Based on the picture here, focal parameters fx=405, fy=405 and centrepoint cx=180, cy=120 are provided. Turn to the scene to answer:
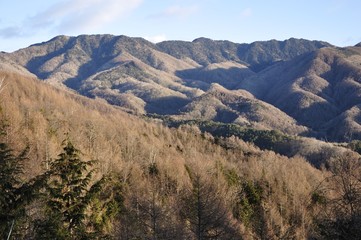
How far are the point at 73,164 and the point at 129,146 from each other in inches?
2922

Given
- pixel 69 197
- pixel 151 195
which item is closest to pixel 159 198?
pixel 151 195

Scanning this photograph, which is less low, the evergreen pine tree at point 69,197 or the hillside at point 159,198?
the evergreen pine tree at point 69,197

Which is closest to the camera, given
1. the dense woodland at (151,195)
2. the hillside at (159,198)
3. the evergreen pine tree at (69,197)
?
the dense woodland at (151,195)

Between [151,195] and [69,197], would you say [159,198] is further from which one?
[69,197]

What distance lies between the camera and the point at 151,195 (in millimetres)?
38312

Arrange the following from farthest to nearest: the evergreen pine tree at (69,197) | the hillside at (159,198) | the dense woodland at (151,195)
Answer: the evergreen pine tree at (69,197), the hillside at (159,198), the dense woodland at (151,195)

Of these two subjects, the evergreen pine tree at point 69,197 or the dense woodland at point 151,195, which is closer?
the dense woodland at point 151,195

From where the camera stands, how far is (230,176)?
60.8 m

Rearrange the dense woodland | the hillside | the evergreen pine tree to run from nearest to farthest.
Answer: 1. the dense woodland
2. the hillside
3. the evergreen pine tree

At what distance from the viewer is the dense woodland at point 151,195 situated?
11.1m

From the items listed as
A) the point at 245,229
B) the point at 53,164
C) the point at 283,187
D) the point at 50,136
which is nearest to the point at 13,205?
the point at 53,164

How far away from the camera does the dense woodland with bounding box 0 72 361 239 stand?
11109 mm

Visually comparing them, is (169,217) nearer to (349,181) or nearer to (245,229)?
(245,229)

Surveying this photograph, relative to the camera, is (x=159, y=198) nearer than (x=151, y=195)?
No
